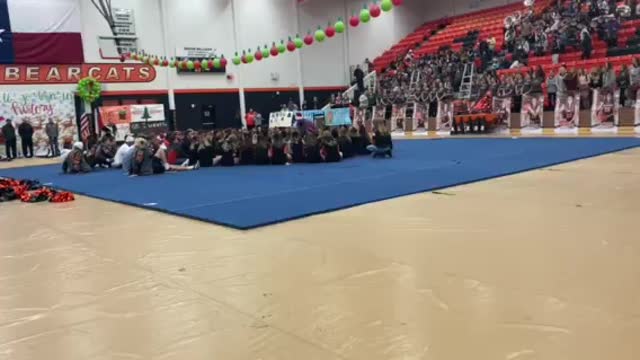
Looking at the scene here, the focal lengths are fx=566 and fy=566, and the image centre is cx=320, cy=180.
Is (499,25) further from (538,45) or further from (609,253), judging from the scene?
(609,253)

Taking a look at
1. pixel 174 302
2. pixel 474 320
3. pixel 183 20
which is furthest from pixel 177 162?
pixel 183 20

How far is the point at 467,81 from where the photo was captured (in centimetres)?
2094

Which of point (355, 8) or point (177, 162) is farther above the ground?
point (355, 8)

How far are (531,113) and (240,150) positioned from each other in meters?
9.63

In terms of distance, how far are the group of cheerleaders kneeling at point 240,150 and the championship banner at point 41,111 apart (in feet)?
26.7

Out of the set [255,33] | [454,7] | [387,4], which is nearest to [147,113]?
[255,33]

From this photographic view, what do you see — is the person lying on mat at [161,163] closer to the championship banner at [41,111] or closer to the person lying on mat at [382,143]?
the person lying on mat at [382,143]

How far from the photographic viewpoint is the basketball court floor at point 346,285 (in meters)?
2.74

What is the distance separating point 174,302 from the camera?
11.5ft

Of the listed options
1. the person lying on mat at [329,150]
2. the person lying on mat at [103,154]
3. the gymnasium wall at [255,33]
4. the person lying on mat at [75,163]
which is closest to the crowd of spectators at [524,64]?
the gymnasium wall at [255,33]

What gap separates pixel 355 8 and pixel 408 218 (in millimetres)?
23322

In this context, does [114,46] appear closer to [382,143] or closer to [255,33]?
[255,33]

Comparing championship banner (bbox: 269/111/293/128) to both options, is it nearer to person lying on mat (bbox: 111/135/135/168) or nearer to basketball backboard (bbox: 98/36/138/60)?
basketball backboard (bbox: 98/36/138/60)

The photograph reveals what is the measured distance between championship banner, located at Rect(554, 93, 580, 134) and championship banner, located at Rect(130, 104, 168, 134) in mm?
12999
